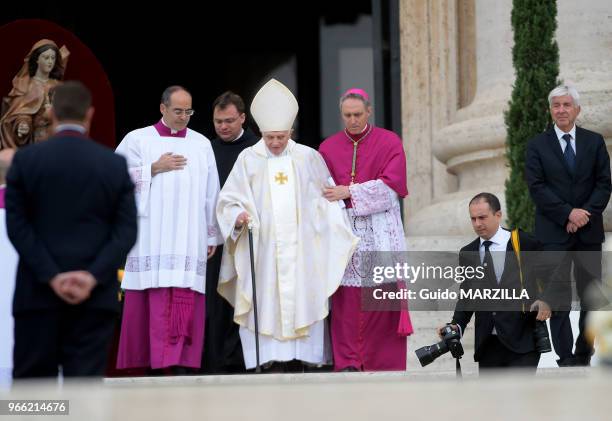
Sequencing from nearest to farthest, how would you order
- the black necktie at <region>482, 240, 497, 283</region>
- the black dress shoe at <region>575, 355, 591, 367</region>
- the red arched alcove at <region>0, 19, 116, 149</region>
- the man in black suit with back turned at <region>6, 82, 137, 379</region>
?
the man in black suit with back turned at <region>6, 82, 137, 379</region>
the black necktie at <region>482, 240, 497, 283</region>
the black dress shoe at <region>575, 355, 591, 367</region>
the red arched alcove at <region>0, 19, 116, 149</region>

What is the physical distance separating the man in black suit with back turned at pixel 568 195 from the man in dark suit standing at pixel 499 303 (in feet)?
1.92

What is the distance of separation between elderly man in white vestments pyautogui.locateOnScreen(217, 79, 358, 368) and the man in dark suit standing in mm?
984

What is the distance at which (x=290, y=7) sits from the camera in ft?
56.9

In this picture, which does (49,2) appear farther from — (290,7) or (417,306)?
(417,306)

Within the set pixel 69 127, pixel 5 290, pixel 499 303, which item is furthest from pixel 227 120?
pixel 69 127

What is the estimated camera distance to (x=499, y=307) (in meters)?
7.90

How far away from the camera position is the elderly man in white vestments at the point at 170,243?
875cm

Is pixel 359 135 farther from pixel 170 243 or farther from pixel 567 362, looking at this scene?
pixel 567 362

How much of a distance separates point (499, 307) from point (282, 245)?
157 centimetres

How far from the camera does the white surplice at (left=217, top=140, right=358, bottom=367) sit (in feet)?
28.9

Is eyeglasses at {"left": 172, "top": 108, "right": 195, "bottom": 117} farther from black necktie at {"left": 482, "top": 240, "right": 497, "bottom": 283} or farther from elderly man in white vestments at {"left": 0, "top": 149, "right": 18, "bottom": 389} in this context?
black necktie at {"left": 482, "top": 240, "right": 497, "bottom": 283}

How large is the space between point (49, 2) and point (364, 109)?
6.53 m

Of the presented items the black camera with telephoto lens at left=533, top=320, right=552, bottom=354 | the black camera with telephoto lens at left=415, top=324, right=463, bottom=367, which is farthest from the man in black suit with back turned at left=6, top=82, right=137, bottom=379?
the black camera with telephoto lens at left=533, top=320, right=552, bottom=354

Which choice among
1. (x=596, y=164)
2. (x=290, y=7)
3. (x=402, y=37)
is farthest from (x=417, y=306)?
(x=290, y=7)
